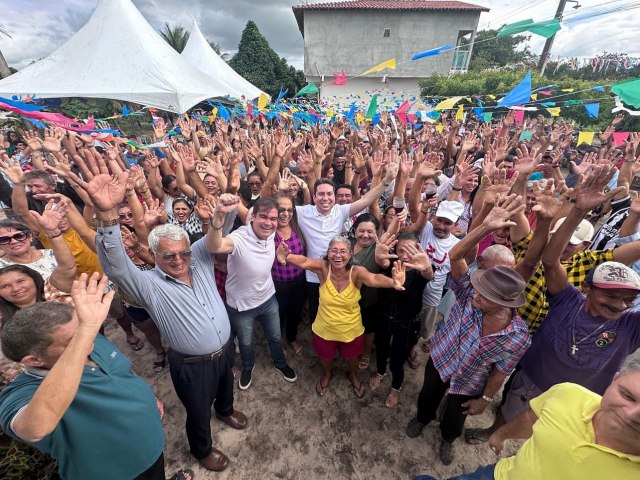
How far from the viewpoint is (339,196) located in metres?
3.77

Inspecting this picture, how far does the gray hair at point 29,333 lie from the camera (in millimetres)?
1230

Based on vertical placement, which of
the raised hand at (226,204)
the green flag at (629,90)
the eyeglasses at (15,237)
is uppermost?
the green flag at (629,90)

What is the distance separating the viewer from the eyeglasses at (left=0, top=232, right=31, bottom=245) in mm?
2109

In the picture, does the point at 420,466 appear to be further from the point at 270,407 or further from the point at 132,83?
the point at 132,83

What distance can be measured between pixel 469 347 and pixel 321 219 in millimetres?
1860

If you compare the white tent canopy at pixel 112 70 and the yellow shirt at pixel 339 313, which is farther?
the white tent canopy at pixel 112 70

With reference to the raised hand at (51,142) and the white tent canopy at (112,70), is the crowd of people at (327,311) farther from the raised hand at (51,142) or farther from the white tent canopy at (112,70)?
the white tent canopy at (112,70)

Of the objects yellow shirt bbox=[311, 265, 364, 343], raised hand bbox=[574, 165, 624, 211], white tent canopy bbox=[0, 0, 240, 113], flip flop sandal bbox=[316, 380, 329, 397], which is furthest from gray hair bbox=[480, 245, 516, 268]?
white tent canopy bbox=[0, 0, 240, 113]

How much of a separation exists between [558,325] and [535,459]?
3.45ft

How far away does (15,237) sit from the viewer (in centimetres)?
216

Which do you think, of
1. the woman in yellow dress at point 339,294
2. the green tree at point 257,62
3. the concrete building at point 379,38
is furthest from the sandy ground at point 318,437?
the green tree at point 257,62

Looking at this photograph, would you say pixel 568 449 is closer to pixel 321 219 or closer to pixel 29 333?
pixel 29 333

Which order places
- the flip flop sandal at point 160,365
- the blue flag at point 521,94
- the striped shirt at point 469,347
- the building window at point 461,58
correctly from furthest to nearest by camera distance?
the building window at point 461,58 < the blue flag at point 521,94 < the flip flop sandal at point 160,365 < the striped shirt at point 469,347

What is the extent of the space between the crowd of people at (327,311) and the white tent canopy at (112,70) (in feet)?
21.9
